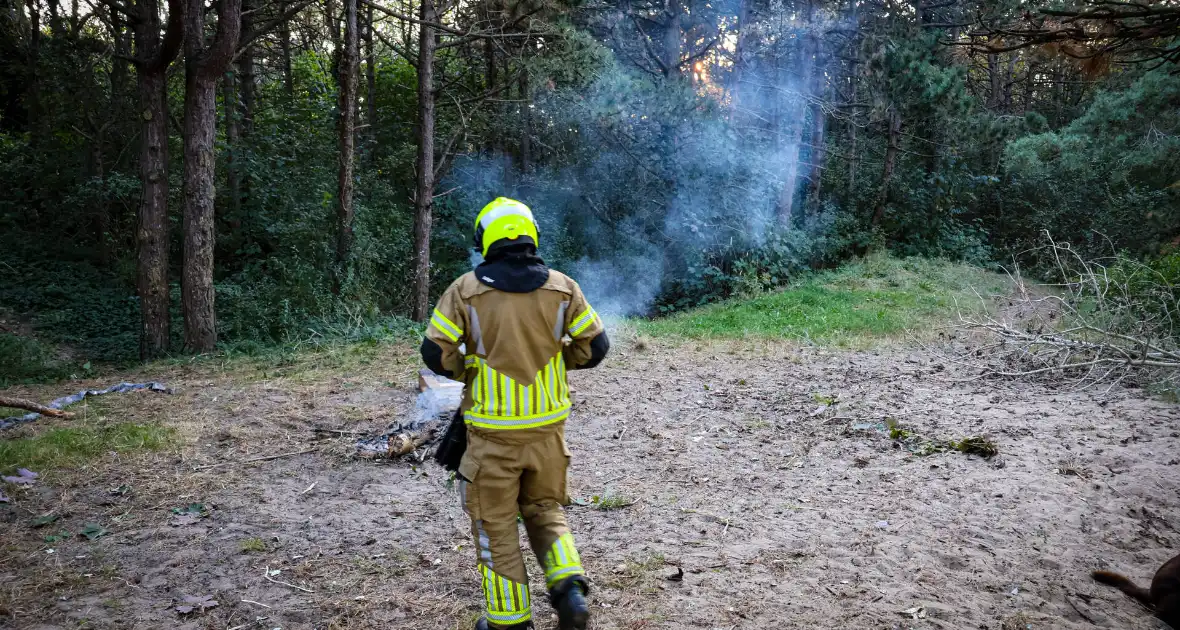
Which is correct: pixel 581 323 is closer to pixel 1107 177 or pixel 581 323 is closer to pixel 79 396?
pixel 79 396

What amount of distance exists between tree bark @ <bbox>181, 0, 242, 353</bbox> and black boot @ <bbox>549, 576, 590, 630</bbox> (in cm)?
826

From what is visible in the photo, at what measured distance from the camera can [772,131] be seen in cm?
1606

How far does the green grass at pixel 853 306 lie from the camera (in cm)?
1094

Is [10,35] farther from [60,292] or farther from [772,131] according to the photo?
[772,131]

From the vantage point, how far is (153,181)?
386 inches

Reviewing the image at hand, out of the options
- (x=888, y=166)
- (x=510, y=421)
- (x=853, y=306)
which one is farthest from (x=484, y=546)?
(x=888, y=166)

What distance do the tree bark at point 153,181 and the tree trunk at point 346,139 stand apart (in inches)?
84.5

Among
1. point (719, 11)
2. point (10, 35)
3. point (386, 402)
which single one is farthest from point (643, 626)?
point (10, 35)

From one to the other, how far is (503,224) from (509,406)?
0.72m

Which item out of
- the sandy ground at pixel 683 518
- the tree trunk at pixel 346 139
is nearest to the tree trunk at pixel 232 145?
the tree trunk at pixel 346 139

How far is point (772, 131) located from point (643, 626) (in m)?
14.3

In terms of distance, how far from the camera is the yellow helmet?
2.96 m

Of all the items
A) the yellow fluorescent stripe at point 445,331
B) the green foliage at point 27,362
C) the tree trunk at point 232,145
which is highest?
the tree trunk at point 232,145

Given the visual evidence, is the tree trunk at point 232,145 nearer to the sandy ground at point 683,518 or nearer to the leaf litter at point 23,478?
the sandy ground at point 683,518
